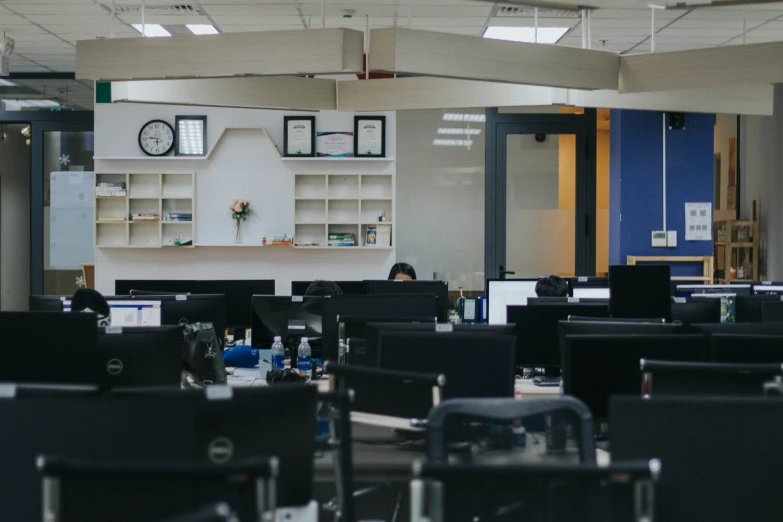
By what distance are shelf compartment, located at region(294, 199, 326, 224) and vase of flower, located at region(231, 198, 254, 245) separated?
48cm

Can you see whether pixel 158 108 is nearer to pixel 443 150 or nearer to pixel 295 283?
pixel 443 150

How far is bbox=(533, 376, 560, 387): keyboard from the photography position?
16.8 feet

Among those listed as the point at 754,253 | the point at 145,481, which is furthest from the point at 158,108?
the point at 145,481

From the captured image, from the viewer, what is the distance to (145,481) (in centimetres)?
160

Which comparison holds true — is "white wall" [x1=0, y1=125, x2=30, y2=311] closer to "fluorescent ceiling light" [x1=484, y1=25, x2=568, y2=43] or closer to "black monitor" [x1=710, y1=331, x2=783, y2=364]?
"fluorescent ceiling light" [x1=484, y1=25, x2=568, y2=43]

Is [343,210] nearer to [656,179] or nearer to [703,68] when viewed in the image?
[656,179]

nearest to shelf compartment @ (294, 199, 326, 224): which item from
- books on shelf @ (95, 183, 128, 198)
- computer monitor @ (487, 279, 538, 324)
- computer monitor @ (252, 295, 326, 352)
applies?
books on shelf @ (95, 183, 128, 198)

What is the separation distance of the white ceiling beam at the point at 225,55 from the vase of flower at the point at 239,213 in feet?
14.3

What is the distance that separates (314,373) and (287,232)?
14.3ft

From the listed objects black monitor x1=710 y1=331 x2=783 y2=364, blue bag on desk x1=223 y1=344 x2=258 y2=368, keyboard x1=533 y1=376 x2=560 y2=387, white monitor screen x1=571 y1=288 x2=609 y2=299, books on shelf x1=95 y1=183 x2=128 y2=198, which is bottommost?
keyboard x1=533 y1=376 x2=560 y2=387

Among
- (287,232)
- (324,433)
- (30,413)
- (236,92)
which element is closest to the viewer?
(30,413)

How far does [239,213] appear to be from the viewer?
9.14m

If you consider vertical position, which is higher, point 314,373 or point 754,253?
point 754,253

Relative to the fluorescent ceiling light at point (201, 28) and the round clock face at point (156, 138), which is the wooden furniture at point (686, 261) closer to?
the fluorescent ceiling light at point (201, 28)
